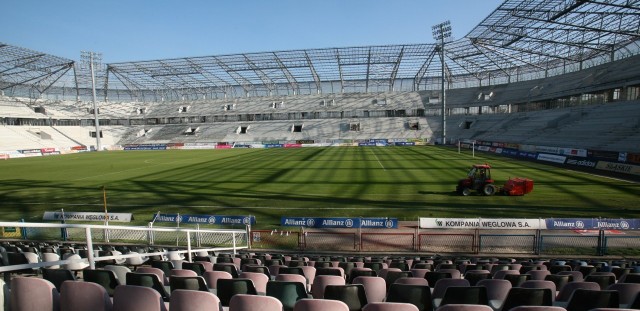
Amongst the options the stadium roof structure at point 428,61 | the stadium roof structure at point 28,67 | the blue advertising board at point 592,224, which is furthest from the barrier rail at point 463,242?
the stadium roof structure at point 28,67

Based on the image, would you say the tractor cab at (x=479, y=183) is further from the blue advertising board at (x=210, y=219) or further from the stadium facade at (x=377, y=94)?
the stadium facade at (x=377, y=94)

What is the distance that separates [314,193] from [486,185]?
10.8 metres

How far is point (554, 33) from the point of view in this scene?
1785 inches

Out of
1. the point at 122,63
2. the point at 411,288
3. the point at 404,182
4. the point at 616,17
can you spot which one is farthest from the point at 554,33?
the point at 122,63

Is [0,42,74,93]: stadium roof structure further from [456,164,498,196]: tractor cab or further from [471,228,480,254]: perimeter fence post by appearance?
[471,228,480,254]: perimeter fence post

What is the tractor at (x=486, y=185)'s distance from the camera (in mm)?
20297

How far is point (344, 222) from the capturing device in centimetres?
1455

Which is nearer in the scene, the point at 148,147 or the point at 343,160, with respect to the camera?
the point at 343,160

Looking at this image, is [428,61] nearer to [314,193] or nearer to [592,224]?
[314,193]

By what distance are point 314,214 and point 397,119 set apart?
6832cm

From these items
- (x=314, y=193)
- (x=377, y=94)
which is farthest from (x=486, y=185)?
(x=377, y=94)

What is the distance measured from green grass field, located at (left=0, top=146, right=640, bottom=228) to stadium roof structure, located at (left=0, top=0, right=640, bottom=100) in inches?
731

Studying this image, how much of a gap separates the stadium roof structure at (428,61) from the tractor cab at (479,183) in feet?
72.6

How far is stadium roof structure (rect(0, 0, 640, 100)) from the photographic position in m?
37.7
